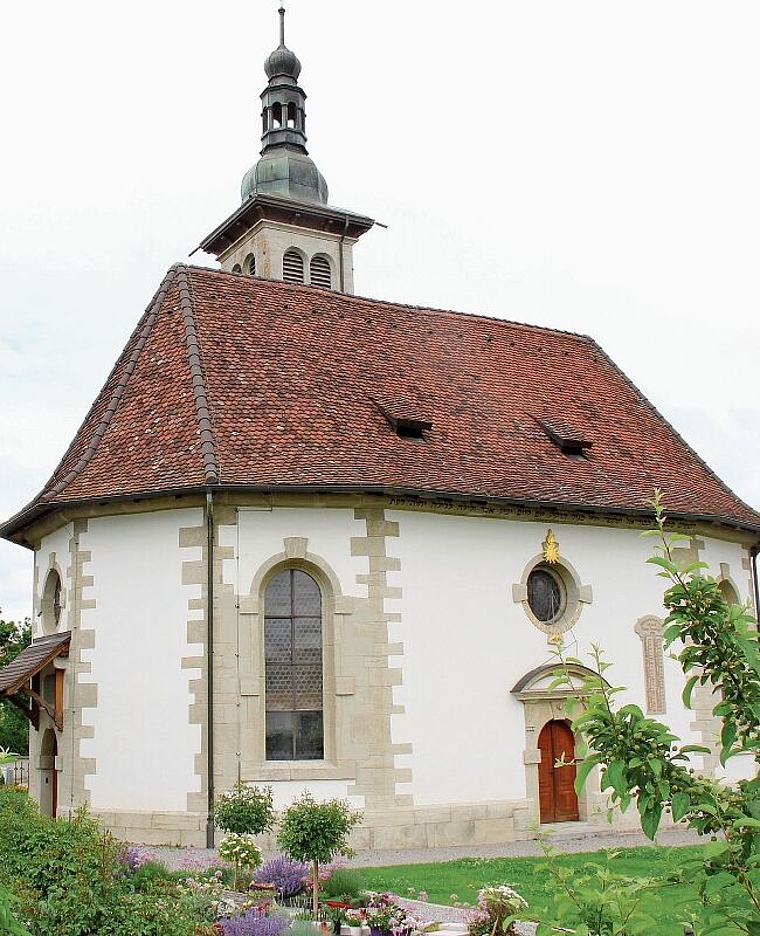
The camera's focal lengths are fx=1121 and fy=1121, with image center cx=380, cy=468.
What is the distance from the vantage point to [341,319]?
71.6 feet

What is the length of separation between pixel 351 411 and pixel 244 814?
7380 millimetres

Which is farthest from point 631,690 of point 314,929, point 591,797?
point 314,929

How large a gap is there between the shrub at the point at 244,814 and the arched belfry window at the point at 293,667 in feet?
7.69

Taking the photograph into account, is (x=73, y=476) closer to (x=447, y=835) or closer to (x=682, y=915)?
(x=447, y=835)

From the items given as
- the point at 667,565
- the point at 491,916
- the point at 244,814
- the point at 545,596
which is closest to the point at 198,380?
the point at 545,596

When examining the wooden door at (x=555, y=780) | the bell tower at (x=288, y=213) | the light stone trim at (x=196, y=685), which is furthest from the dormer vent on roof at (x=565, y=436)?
the bell tower at (x=288, y=213)

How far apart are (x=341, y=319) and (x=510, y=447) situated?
446cm

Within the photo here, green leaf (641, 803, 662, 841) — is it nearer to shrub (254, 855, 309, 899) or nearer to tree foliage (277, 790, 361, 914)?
tree foliage (277, 790, 361, 914)

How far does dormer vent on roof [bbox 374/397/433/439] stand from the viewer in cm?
1880

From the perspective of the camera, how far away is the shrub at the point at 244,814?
538 inches

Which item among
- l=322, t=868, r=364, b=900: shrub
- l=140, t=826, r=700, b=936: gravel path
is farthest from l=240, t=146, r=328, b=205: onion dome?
l=322, t=868, r=364, b=900: shrub

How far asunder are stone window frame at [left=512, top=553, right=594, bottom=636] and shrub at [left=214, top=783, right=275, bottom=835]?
5977 mm

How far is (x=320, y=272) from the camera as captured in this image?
32.0 metres

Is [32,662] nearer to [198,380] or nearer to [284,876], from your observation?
[198,380]
